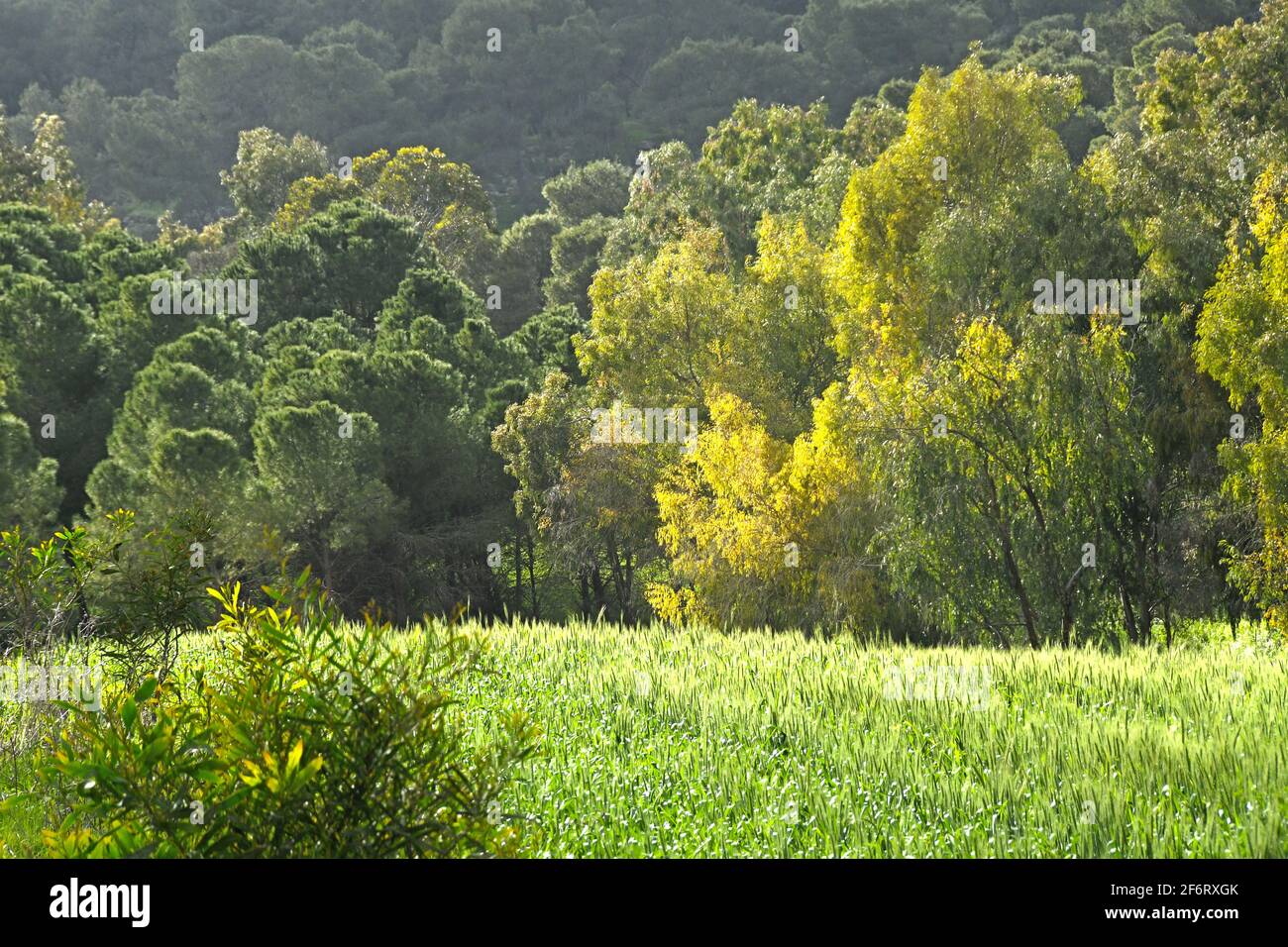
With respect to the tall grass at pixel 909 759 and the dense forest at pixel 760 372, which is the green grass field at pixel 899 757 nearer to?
the tall grass at pixel 909 759

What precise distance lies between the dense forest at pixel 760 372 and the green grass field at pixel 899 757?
11.6ft

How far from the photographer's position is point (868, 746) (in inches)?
361

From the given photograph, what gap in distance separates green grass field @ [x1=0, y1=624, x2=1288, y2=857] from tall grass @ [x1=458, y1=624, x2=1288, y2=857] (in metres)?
0.02

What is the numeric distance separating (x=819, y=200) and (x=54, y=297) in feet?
69.2

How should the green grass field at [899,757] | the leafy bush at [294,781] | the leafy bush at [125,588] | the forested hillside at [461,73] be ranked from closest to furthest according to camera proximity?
1. the leafy bush at [294,781]
2. the green grass field at [899,757]
3. the leafy bush at [125,588]
4. the forested hillside at [461,73]

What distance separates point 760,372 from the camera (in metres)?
34.3

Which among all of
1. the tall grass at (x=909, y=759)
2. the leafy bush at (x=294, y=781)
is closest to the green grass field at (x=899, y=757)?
the tall grass at (x=909, y=759)

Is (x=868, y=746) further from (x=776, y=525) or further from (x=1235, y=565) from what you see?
(x=776, y=525)

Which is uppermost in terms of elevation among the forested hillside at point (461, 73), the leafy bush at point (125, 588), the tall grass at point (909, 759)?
the forested hillside at point (461, 73)

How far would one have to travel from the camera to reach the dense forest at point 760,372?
2212cm

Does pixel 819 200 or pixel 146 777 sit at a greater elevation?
pixel 819 200

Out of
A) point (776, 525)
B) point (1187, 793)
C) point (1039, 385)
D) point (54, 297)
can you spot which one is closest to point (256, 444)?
point (54, 297)

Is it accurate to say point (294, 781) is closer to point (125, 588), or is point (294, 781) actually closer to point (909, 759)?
point (909, 759)

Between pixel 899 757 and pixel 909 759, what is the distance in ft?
0.23
